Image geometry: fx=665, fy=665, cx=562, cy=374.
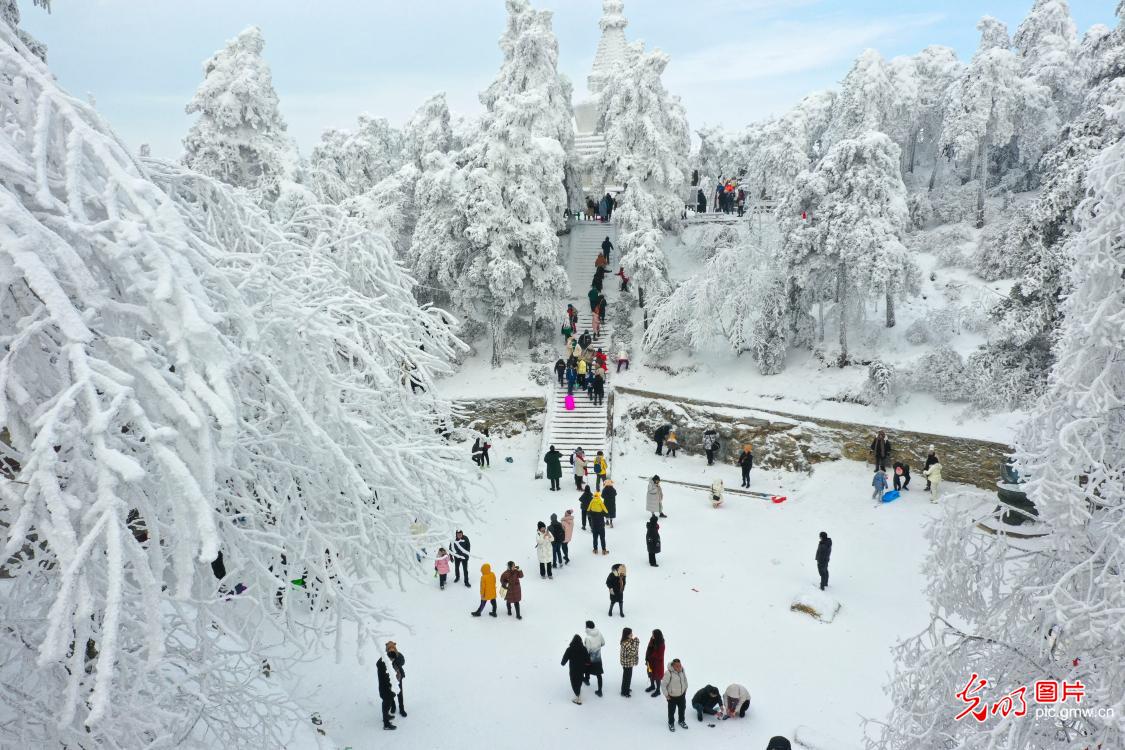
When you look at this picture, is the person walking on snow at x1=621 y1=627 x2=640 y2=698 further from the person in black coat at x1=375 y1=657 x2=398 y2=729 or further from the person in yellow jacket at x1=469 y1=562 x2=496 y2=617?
the person in black coat at x1=375 y1=657 x2=398 y2=729

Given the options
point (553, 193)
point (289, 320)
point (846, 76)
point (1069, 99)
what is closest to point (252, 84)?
point (553, 193)

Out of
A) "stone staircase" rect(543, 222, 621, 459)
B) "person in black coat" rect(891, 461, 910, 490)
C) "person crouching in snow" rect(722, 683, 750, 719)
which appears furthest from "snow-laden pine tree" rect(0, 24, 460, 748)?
"stone staircase" rect(543, 222, 621, 459)

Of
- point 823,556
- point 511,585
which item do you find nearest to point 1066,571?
point 823,556

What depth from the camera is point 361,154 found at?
3117 centimetres

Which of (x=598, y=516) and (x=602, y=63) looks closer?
(x=598, y=516)

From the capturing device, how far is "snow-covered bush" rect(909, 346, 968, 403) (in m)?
17.4

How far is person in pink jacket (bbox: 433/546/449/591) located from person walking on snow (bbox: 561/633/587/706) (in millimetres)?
3423

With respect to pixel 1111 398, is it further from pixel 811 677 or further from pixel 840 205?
pixel 840 205

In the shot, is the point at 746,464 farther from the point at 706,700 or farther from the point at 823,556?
the point at 706,700

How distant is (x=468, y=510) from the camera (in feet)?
21.5

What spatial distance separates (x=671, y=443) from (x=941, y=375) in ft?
24.3

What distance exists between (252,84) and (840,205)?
17369mm

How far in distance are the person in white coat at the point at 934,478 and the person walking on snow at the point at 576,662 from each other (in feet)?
34.4

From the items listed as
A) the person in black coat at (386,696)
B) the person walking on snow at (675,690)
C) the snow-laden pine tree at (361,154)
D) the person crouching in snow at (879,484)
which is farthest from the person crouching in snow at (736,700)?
the snow-laden pine tree at (361,154)
